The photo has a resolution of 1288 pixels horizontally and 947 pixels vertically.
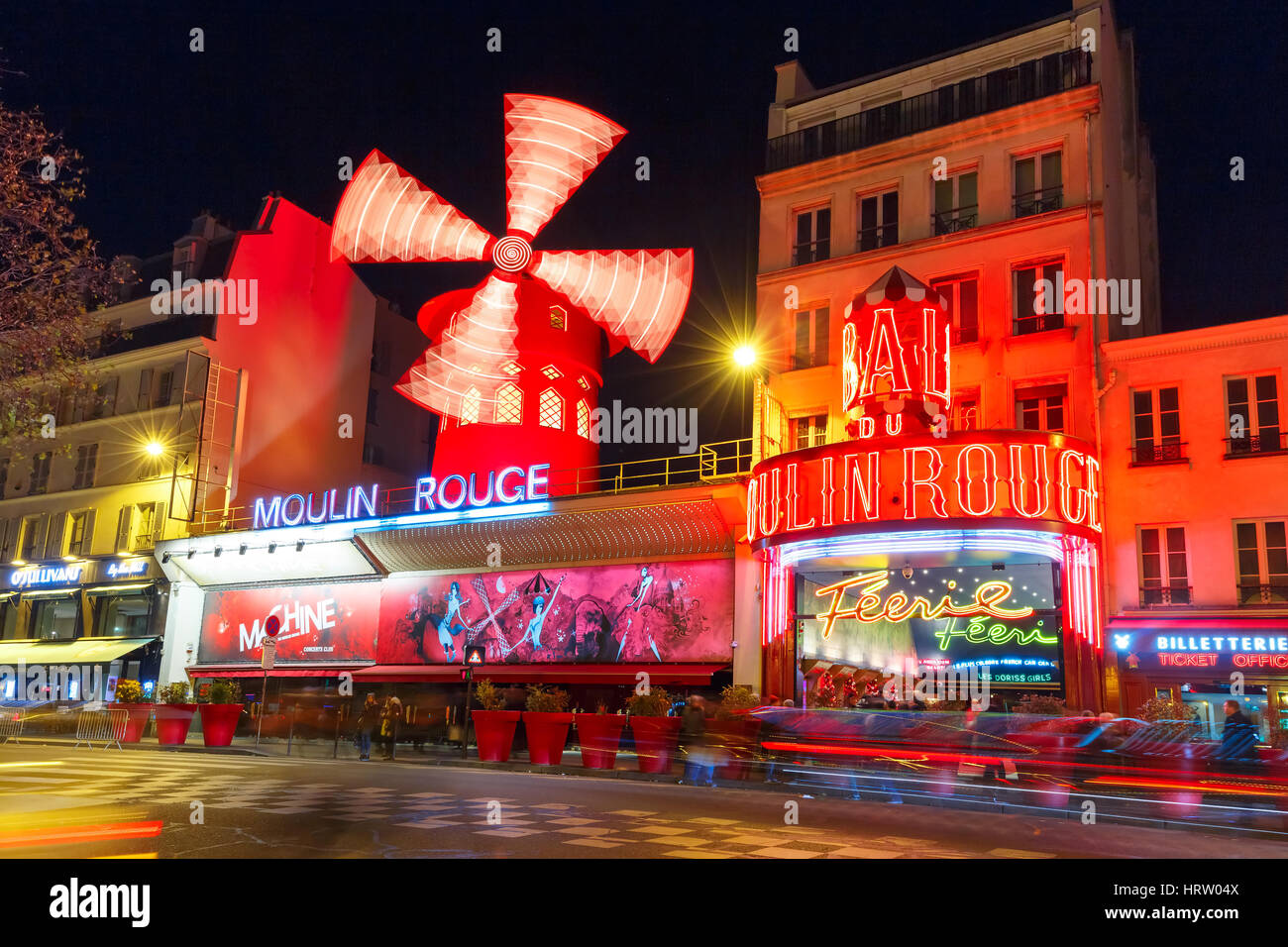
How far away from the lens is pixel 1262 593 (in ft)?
56.0

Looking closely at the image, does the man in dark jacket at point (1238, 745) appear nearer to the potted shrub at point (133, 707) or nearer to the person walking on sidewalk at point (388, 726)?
the person walking on sidewalk at point (388, 726)

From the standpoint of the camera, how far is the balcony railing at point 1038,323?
1966 cm

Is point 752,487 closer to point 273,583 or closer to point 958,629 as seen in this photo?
point 958,629

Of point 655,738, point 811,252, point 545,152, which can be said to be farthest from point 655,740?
point 545,152

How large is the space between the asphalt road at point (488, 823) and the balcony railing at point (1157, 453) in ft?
30.4

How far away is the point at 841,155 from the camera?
2306 centimetres

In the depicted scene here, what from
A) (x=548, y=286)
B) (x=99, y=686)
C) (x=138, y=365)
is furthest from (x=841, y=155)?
(x=99, y=686)

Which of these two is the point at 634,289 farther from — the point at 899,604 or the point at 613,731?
the point at 613,731

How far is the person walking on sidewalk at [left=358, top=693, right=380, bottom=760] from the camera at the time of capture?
789 inches

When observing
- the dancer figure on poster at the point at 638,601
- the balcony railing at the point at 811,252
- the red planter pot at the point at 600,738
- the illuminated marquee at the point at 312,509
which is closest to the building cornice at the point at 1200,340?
the balcony railing at the point at 811,252

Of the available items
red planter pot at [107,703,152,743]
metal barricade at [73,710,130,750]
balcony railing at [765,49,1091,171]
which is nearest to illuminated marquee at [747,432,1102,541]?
balcony railing at [765,49,1091,171]

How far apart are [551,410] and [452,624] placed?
20.8 feet

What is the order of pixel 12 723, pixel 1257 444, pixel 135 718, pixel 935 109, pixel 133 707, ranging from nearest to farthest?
pixel 1257 444
pixel 935 109
pixel 135 718
pixel 133 707
pixel 12 723

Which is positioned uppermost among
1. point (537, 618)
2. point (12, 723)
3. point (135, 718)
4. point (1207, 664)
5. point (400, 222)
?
point (400, 222)
